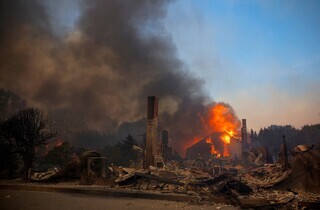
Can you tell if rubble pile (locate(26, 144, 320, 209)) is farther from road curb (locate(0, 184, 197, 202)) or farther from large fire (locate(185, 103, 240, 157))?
large fire (locate(185, 103, 240, 157))

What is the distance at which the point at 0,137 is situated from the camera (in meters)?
21.2

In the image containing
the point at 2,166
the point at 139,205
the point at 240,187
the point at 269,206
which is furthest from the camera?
the point at 2,166

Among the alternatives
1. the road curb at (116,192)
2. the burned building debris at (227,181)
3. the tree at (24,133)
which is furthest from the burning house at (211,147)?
the road curb at (116,192)

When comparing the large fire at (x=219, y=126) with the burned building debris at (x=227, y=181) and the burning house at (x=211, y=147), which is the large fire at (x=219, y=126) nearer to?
the burning house at (x=211, y=147)

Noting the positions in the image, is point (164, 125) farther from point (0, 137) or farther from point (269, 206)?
point (269, 206)

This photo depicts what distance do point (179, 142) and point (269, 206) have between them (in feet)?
128

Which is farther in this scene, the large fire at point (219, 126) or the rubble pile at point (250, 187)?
the large fire at point (219, 126)

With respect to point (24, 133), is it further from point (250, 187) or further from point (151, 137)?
point (250, 187)

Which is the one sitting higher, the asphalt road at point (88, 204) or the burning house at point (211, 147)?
the burning house at point (211, 147)

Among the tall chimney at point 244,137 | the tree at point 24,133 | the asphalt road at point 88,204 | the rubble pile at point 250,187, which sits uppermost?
the tall chimney at point 244,137

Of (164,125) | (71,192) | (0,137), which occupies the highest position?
(164,125)

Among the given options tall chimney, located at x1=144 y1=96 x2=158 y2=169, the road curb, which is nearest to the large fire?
tall chimney, located at x1=144 y1=96 x2=158 y2=169

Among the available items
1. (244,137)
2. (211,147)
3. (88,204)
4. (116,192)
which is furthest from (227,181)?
(244,137)

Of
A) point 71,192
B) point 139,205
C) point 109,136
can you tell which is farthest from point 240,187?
point 109,136
